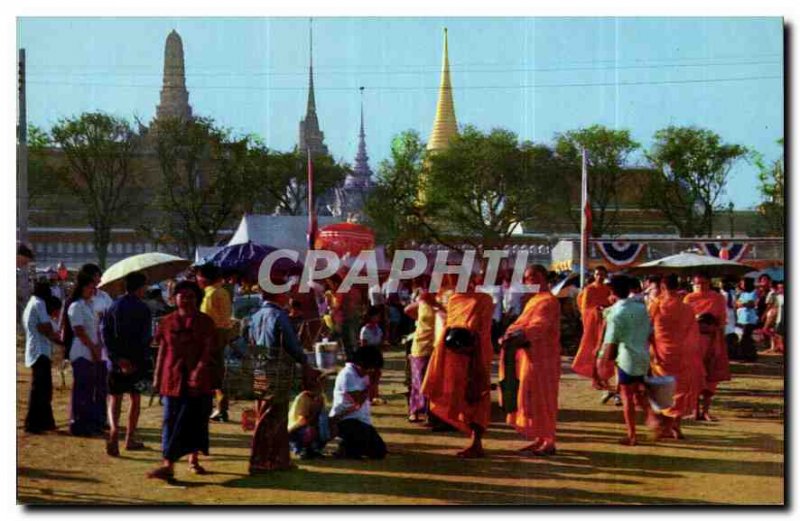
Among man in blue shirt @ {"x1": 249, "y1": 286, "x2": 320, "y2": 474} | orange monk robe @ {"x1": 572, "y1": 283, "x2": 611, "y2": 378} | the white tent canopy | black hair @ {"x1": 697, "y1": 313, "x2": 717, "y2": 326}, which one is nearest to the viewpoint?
man in blue shirt @ {"x1": 249, "y1": 286, "x2": 320, "y2": 474}

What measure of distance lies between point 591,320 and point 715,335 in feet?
4.26

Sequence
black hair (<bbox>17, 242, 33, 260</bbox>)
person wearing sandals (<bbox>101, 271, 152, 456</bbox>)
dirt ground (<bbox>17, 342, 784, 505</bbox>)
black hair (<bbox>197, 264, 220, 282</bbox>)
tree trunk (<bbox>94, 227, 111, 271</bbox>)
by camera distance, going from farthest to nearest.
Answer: black hair (<bbox>197, 264, 220, 282</bbox>) → tree trunk (<bbox>94, 227, 111, 271</bbox>) → black hair (<bbox>17, 242, 33, 260</bbox>) → person wearing sandals (<bbox>101, 271, 152, 456</bbox>) → dirt ground (<bbox>17, 342, 784, 505</bbox>)

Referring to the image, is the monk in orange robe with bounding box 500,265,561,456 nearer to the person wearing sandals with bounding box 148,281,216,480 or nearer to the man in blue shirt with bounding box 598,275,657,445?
the man in blue shirt with bounding box 598,275,657,445

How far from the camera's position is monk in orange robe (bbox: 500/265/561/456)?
8859 millimetres

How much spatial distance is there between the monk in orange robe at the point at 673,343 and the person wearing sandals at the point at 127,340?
401cm

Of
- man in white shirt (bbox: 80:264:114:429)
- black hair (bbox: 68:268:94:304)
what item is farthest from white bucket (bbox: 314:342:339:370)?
black hair (bbox: 68:268:94:304)

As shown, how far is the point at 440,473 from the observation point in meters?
8.49

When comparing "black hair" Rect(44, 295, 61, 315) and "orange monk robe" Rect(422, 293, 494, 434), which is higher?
"black hair" Rect(44, 295, 61, 315)

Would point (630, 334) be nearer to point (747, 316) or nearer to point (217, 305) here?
point (217, 305)

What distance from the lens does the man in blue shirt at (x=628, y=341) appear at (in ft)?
30.1

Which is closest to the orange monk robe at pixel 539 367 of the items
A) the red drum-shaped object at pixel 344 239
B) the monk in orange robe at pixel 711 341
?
the monk in orange robe at pixel 711 341

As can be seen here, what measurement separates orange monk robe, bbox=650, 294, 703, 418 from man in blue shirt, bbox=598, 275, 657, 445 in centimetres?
46

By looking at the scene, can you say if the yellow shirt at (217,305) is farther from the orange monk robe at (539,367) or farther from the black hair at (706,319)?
the black hair at (706,319)

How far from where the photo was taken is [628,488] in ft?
26.9
